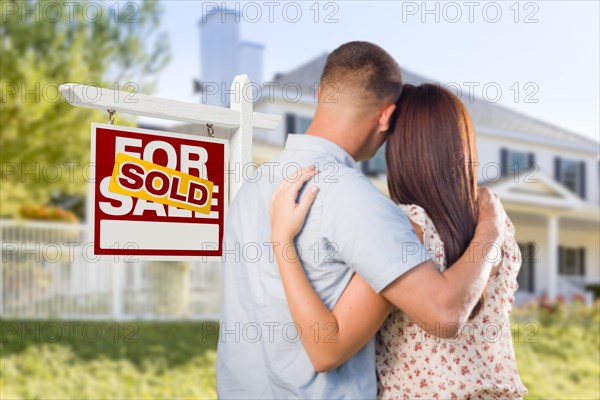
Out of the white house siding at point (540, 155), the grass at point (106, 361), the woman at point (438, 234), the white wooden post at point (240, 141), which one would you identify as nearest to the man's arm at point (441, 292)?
the woman at point (438, 234)

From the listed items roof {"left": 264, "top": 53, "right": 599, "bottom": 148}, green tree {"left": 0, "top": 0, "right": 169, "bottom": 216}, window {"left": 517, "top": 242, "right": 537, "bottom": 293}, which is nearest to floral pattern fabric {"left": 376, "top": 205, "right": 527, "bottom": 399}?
green tree {"left": 0, "top": 0, "right": 169, "bottom": 216}

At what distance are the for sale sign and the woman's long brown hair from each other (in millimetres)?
1061

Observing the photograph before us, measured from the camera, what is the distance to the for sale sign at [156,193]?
2799mm

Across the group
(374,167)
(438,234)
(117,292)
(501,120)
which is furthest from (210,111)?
(501,120)

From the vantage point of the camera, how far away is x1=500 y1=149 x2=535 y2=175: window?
64.8ft

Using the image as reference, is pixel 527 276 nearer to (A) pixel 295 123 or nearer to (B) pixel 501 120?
(B) pixel 501 120

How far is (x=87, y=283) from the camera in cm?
1229

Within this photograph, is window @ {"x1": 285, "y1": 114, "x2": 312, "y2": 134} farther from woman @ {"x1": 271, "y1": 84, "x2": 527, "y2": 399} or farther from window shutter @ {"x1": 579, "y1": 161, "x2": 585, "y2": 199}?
woman @ {"x1": 271, "y1": 84, "x2": 527, "y2": 399}

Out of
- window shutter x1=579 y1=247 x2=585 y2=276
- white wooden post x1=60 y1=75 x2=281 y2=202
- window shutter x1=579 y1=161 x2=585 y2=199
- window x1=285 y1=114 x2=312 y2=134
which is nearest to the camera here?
white wooden post x1=60 y1=75 x2=281 y2=202

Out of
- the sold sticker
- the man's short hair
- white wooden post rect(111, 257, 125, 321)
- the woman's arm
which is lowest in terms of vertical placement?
white wooden post rect(111, 257, 125, 321)

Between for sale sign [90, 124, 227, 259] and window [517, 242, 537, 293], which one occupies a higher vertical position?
for sale sign [90, 124, 227, 259]

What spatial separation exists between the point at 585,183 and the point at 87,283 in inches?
597

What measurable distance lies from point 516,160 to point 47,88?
1369 cm

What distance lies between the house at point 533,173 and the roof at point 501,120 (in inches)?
1.1
